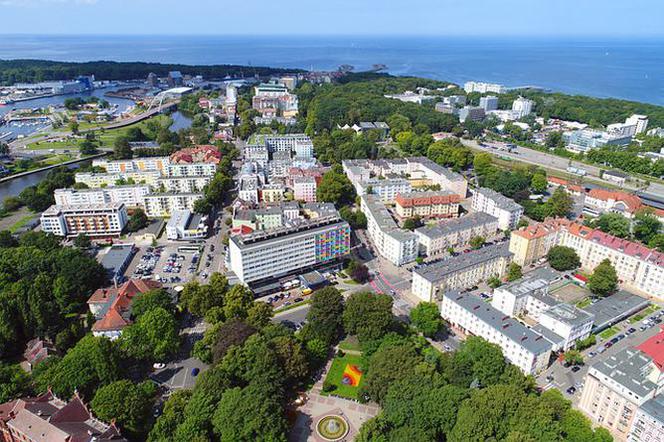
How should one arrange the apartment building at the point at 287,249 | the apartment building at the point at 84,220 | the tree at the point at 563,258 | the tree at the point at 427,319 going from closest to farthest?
the tree at the point at 427,319 < the apartment building at the point at 287,249 < the tree at the point at 563,258 < the apartment building at the point at 84,220

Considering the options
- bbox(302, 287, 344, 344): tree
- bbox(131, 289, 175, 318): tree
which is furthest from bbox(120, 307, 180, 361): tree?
bbox(302, 287, 344, 344): tree

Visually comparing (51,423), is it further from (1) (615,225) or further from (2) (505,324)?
(1) (615,225)

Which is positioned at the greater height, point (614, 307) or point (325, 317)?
point (325, 317)

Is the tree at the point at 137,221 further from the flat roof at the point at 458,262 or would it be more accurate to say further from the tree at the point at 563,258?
the tree at the point at 563,258

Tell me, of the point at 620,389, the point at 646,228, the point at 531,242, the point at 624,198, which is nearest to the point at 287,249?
the point at 531,242

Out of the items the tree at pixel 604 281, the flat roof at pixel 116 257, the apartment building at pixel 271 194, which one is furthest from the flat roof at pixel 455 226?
the flat roof at pixel 116 257

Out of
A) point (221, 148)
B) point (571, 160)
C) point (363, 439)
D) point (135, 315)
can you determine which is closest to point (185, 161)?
point (221, 148)
